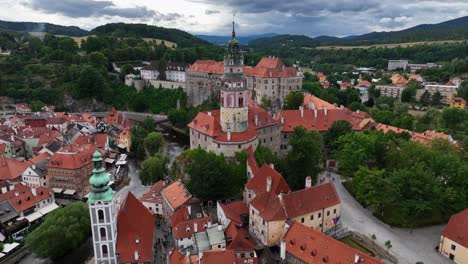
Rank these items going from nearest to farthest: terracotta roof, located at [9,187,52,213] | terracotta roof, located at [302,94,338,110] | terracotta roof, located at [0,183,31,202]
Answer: terracotta roof, located at [9,187,52,213] → terracotta roof, located at [0,183,31,202] → terracotta roof, located at [302,94,338,110]

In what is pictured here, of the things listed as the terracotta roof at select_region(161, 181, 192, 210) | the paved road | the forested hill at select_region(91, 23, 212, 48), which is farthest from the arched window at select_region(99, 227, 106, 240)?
the forested hill at select_region(91, 23, 212, 48)

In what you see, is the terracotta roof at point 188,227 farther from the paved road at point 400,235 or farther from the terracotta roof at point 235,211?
the paved road at point 400,235

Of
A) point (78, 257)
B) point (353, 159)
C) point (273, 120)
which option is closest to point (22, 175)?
point (78, 257)

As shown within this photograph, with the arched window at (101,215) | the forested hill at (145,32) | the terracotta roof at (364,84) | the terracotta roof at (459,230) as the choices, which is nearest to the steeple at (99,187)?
the arched window at (101,215)

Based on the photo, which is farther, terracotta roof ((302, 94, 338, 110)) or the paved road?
terracotta roof ((302, 94, 338, 110))

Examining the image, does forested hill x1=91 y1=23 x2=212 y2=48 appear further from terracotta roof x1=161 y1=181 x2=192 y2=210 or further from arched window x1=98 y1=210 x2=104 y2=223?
arched window x1=98 y1=210 x2=104 y2=223

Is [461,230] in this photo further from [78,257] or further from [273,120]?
[78,257]

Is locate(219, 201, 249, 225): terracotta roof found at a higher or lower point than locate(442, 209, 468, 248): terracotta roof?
lower
